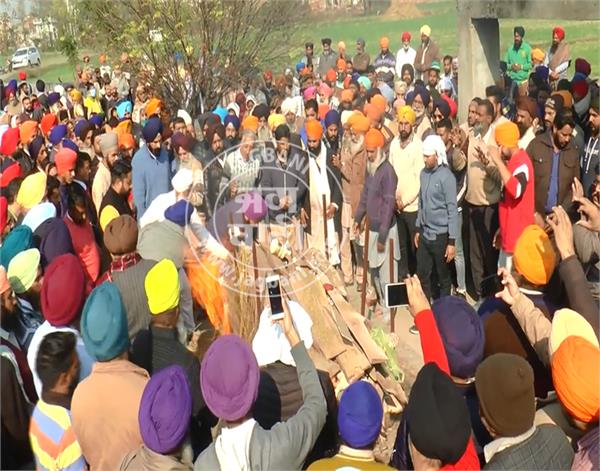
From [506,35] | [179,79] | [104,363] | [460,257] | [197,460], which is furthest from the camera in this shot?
[506,35]

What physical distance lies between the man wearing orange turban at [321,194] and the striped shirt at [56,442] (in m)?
4.56

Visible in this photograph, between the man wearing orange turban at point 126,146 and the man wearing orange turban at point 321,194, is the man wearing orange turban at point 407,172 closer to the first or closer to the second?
the man wearing orange turban at point 321,194

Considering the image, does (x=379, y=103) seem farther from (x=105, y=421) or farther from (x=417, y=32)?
(x=417, y=32)

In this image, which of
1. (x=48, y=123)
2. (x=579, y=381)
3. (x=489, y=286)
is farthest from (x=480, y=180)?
(x=48, y=123)

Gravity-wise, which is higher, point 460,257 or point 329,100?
point 329,100

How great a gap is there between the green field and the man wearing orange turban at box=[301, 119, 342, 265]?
1392cm

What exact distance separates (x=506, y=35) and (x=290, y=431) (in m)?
25.3

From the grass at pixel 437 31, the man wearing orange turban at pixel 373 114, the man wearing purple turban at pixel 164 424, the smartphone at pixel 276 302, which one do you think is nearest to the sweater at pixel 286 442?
the man wearing purple turban at pixel 164 424

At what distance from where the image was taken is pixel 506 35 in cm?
2584

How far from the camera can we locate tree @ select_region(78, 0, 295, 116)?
11359mm

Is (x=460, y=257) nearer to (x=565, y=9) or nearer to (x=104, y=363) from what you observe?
(x=565, y=9)

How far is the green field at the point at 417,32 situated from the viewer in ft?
79.2

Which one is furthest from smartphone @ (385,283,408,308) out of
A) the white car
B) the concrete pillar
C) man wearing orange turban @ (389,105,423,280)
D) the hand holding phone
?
the white car

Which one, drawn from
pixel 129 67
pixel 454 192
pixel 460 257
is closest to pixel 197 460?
pixel 454 192
